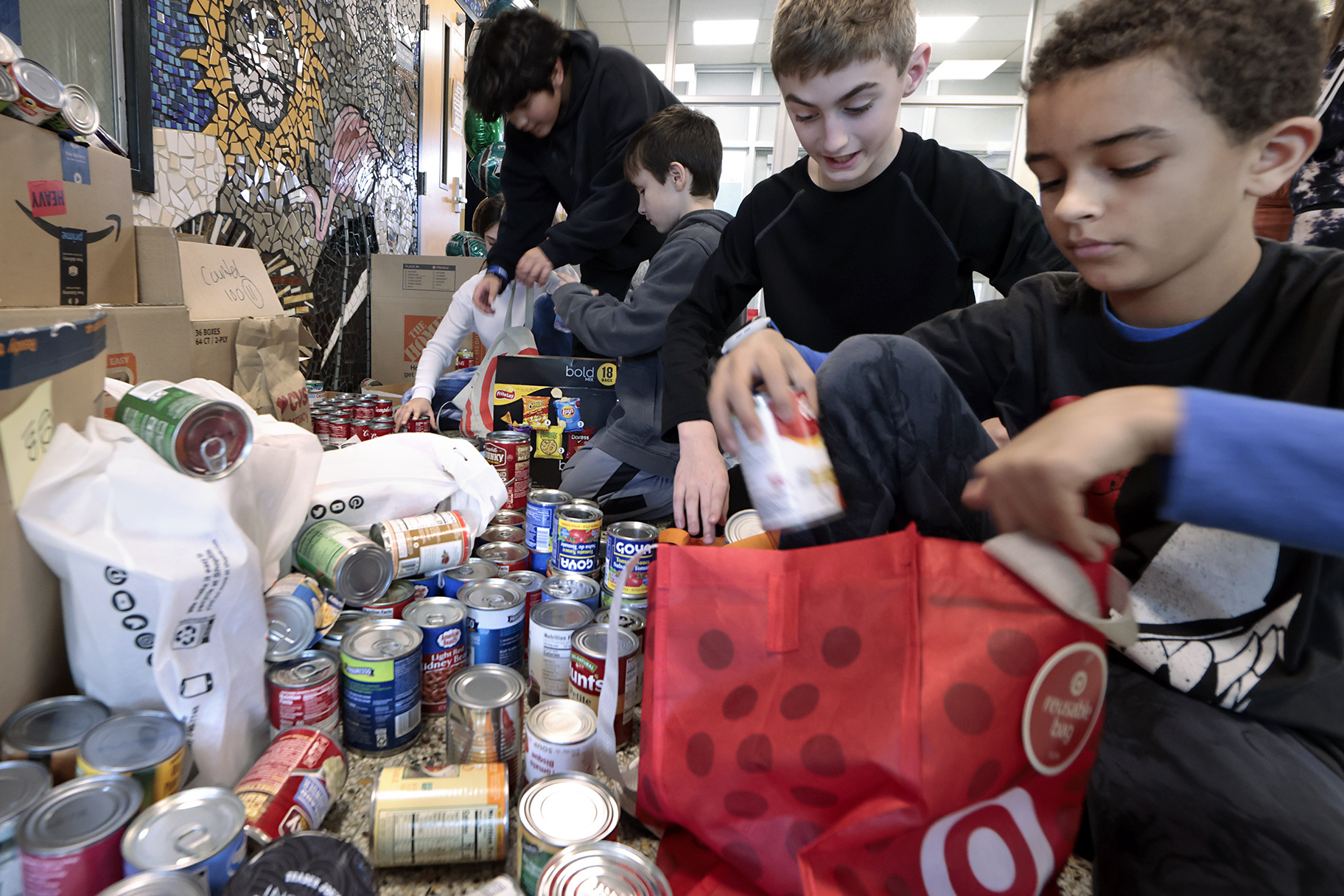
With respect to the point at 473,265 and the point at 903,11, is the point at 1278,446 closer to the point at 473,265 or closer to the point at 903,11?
the point at 903,11

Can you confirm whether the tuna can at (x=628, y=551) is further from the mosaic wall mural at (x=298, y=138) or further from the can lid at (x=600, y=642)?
the mosaic wall mural at (x=298, y=138)

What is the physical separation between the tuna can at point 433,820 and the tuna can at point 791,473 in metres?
0.46

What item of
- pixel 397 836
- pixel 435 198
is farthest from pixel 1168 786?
pixel 435 198

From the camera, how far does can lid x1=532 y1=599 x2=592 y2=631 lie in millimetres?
1064

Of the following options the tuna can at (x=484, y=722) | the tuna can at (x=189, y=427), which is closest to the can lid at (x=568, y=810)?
the tuna can at (x=484, y=722)

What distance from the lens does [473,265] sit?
3359 mm

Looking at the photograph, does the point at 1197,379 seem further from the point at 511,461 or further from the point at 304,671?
the point at 511,461

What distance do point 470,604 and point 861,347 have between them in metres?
0.71

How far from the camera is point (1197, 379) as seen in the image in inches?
30.2

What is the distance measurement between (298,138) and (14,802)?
109 inches

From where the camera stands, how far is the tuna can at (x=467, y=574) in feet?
3.96

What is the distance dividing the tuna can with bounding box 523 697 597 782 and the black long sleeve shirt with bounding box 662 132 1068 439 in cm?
58

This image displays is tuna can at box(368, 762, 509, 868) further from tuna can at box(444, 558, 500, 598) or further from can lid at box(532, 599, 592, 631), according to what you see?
tuna can at box(444, 558, 500, 598)

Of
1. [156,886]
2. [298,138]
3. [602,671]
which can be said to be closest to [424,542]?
[602,671]
